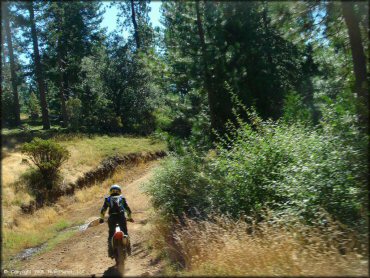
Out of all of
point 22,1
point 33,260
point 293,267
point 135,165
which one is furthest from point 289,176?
point 135,165

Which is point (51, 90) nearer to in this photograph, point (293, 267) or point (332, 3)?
point (332, 3)

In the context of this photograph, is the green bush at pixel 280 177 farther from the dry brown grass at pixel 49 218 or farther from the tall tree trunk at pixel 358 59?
the dry brown grass at pixel 49 218

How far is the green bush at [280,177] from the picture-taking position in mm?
7484

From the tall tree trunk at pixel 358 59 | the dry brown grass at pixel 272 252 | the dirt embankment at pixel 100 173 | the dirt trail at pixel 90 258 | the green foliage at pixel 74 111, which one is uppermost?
the green foliage at pixel 74 111

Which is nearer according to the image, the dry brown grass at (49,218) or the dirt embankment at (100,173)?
the dry brown grass at (49,218)

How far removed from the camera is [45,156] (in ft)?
62.1

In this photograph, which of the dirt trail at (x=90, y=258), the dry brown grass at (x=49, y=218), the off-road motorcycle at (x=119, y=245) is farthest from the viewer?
the dry brown grass at (x=49, y=218)

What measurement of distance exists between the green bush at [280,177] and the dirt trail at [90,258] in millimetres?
1595

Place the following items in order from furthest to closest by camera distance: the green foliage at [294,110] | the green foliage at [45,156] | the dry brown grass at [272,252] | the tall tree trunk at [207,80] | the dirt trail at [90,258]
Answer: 1. the green foliage at [45,156]
2. the green foliage at [294,110]
3. the tall tree trunk at [207,80]
4. the dirt trail at [90,258]
5. the dry brown grass at [272,252]

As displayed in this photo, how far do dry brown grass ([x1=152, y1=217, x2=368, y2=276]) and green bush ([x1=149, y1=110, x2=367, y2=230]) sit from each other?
71cm

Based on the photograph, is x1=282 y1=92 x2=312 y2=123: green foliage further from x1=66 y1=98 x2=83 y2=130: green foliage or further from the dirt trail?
x1=66 y1=98 x2=83 y2=130: green foliage

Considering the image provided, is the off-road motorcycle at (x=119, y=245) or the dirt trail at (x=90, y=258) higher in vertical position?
the off-road motorcycle at (x=119, y=245)

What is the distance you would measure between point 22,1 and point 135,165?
62.0ft

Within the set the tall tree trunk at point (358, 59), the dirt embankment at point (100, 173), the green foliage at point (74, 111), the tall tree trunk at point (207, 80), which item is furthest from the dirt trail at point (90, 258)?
the green foliage at point (74, 111)
